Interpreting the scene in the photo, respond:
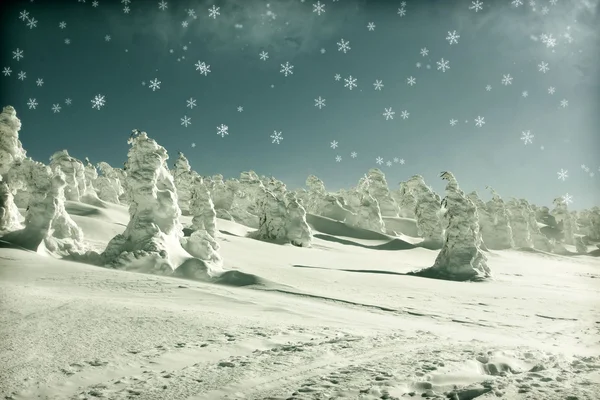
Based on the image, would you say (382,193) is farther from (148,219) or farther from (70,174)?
(148,219)

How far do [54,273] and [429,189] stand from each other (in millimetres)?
40390

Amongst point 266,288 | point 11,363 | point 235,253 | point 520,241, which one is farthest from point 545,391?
point 520,241

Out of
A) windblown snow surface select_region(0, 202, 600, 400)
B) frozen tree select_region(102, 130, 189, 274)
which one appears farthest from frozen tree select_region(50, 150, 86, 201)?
windblown snow surface select_region(0, 202, 600, 400)

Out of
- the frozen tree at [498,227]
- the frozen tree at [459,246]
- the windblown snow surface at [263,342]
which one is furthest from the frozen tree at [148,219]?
the frozen tree at [498,227]

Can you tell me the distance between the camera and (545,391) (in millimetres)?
4125

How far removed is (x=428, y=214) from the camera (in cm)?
4266

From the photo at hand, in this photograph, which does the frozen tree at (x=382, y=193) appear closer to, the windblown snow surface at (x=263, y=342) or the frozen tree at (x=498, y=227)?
the frozen tree at (x=498, y=227)

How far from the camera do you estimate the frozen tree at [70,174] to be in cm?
3320

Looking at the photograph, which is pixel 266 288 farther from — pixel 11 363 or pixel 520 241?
pixel 520 241

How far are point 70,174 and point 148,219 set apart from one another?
28.4 m

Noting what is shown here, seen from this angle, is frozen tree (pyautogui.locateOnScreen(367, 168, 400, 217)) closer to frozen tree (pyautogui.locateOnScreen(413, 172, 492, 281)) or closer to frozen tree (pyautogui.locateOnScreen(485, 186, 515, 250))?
frozen tree (pyautogui.locateOnScreen(485, 186, 515, 250))

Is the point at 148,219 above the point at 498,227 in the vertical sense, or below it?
below

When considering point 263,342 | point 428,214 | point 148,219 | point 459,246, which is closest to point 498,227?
point 428,214

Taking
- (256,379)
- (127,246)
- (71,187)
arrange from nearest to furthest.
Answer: (256,379), (127,246), (71,187)
